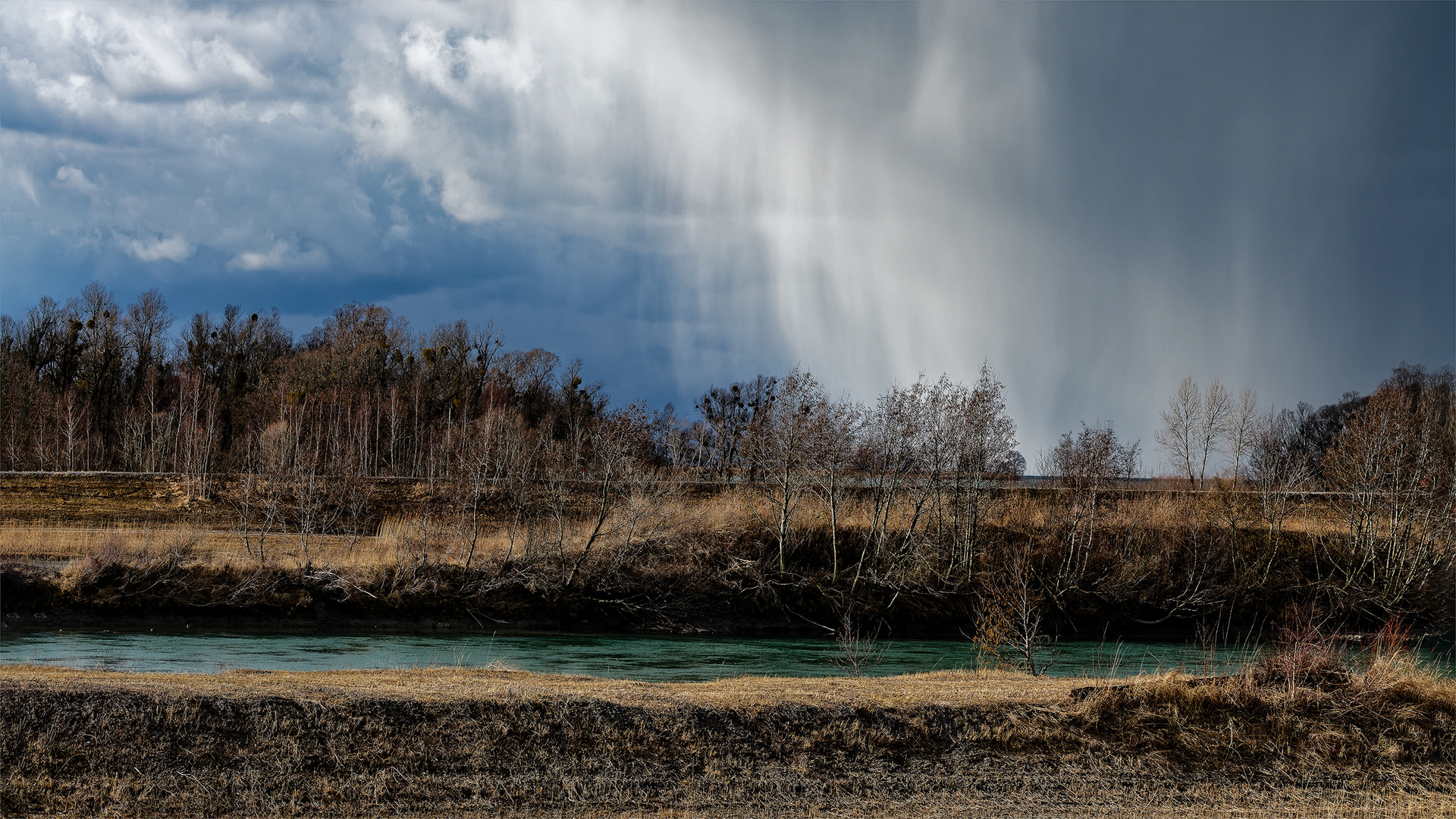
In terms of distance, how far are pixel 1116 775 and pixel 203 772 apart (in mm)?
11357

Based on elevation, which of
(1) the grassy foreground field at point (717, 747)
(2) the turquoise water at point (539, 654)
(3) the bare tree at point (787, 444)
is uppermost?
(3) the bare tree at point (787, 444)

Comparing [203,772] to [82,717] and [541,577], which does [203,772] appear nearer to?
[82,717]

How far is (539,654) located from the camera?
105 ft

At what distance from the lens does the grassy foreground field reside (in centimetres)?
1076

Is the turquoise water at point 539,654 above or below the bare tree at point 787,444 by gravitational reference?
below

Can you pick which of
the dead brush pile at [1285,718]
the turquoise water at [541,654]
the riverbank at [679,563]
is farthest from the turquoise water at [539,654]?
the dead brush pile at [1285,718]

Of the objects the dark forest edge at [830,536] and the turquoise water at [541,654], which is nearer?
the turquoise water at [541,654]

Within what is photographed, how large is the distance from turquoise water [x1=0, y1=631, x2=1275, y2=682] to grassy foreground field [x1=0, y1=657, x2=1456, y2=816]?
880cm

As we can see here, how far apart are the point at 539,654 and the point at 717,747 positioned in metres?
20.9

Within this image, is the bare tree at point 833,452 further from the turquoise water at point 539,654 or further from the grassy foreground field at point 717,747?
the grassy foreground field at point 717,747

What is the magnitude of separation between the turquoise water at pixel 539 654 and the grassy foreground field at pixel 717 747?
880 cm

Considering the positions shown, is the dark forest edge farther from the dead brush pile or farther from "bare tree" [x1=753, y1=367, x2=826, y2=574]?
the dead brush pile

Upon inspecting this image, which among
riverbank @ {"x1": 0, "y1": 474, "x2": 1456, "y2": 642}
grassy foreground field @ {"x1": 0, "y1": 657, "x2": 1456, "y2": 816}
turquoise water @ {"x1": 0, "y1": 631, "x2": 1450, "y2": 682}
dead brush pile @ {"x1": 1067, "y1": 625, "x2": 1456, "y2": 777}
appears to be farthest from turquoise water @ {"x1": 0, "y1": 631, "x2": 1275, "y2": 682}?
grassy foreground field @ {"x1": 0, "y1": 657, "x2": 1456, "y2": 816}

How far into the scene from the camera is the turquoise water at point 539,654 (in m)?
26.1
